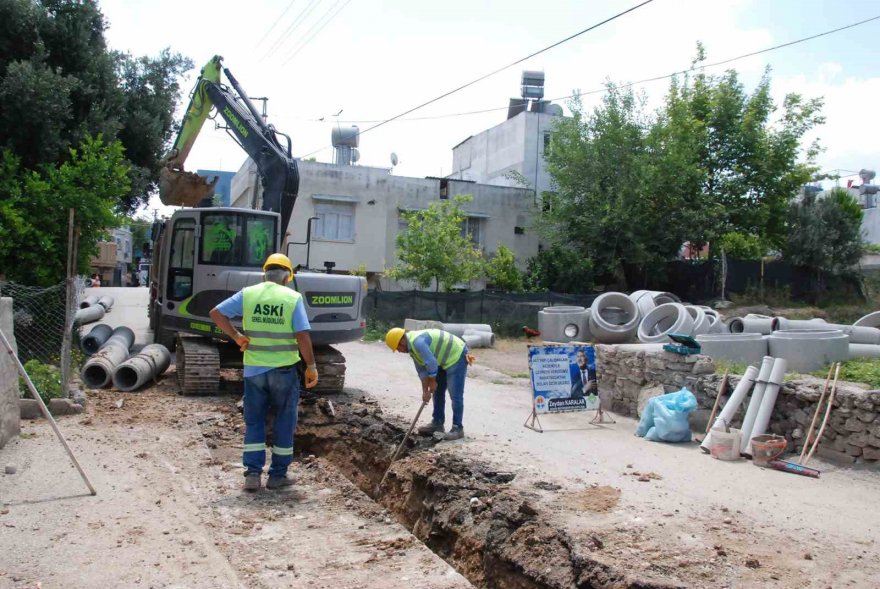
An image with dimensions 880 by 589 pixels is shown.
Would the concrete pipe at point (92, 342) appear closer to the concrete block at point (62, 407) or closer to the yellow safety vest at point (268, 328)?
the concrete block at point (62, 407)

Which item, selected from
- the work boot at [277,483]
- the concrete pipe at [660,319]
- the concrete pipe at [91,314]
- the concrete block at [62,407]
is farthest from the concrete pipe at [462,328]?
the work boot at [277,483]

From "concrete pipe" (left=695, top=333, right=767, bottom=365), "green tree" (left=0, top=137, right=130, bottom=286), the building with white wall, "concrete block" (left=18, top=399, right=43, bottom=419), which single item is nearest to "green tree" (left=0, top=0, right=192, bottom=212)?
"green tree" (left=0, top=137, right=130, bottom=286)

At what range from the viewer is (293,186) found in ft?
44.0

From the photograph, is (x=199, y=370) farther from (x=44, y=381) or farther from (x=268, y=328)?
(x=268, y=328)

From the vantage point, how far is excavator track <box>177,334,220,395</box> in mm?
10836

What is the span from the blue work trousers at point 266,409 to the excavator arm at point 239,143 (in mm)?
7029

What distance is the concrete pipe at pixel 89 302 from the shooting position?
21247 millimetres

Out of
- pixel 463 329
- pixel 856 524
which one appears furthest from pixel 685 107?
pixel 856 524

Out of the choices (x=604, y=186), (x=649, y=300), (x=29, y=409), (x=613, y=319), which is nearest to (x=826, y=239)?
(x=604, y=186)

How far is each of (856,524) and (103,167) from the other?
11.6 m

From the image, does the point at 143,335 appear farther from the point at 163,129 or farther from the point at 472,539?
the point at 472,539

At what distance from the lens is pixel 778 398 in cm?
828

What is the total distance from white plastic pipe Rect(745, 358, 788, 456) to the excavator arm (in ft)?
27.5

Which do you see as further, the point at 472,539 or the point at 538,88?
the point at 538,88
